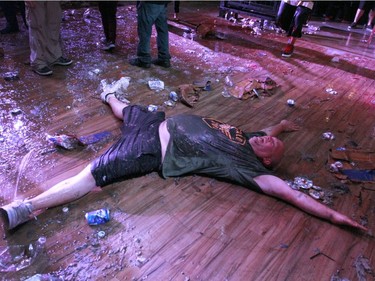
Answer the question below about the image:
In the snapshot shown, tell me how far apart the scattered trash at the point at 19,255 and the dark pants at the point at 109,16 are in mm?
2687

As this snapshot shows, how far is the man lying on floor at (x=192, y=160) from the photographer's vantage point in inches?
64.7

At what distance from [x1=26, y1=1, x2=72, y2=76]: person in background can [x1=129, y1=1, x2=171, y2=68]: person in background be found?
79 cm

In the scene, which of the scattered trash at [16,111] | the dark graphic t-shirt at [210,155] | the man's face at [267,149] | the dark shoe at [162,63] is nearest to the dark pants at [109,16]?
the dark shoe at [162,63]

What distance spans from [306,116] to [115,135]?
1.74m

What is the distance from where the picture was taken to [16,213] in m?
1.43

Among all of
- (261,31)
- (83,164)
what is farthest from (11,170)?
(261,31)

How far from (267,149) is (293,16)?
9.46 ft

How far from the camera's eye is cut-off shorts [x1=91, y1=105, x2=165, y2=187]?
5.45 feet

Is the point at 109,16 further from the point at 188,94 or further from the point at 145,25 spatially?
the point at 188,94

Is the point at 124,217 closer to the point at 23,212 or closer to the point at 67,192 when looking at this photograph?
the point at 67,192

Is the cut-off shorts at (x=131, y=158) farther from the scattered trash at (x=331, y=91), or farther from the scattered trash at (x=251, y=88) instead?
the scattered trash at (x=331, y=91)

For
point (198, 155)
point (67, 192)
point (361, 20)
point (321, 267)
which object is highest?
point (361, 20)

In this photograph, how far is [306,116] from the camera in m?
2.75

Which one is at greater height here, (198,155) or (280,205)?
(198,155)
